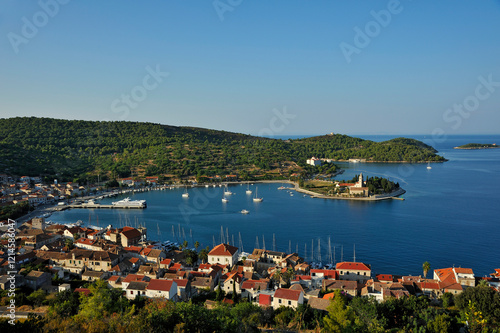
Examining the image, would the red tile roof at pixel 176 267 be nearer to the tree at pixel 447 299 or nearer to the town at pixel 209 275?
the town at pixel 209 275

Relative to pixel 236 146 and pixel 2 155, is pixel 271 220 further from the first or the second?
pixel 236 146

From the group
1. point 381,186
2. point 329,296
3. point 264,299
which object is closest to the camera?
point 264,299

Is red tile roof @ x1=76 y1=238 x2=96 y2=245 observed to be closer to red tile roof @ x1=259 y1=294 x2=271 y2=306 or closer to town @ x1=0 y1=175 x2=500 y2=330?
town @ x1=0 y1=175 x2=500 y2=330

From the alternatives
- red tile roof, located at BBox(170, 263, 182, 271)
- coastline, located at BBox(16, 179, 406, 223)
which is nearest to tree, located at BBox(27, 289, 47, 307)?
red tile roof, located at BBox(170, 263, 182, 271)

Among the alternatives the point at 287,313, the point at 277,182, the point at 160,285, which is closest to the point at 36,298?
the point at 160,285

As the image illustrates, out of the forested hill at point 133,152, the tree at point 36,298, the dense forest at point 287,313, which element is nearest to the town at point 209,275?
the dense forest at point 287,313

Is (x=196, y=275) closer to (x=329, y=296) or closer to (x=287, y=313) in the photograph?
(x=287, y=313)
